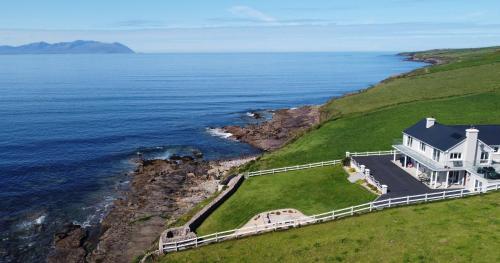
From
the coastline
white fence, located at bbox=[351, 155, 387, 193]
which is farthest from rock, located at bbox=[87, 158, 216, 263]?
white fence, located at bbox=[351, 155, 387, 193]

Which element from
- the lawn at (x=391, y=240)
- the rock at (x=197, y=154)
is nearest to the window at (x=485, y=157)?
the lawn at (x=391, y=240)

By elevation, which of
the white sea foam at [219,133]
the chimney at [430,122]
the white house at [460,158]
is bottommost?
the white sea foam at [219,133]

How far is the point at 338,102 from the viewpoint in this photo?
93.6 metres

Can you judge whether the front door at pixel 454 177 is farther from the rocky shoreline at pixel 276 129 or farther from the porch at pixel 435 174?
the rocky shoreline at pixel 276 129

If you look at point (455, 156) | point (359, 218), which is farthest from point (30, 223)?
point (455, 156)

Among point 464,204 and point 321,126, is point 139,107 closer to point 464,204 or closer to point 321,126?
point 321,126

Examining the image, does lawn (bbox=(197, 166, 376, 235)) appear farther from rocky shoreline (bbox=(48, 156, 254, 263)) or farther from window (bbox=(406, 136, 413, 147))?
window (bbox=(406, 136, 413, 147))

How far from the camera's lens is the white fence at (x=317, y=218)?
3206 centimetres

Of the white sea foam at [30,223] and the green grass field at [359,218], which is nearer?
Answer: the green grass field at [359,218]

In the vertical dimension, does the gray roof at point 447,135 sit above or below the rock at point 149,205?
above

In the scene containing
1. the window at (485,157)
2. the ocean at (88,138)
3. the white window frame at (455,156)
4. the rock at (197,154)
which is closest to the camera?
the white window frame at (455,156)

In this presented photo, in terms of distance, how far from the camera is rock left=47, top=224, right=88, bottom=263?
37.6 metres

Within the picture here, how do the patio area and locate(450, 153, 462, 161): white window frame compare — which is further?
locate(450, 153, 462, 161): white window frame

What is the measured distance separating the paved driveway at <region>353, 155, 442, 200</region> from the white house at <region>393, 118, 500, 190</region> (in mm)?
1369
